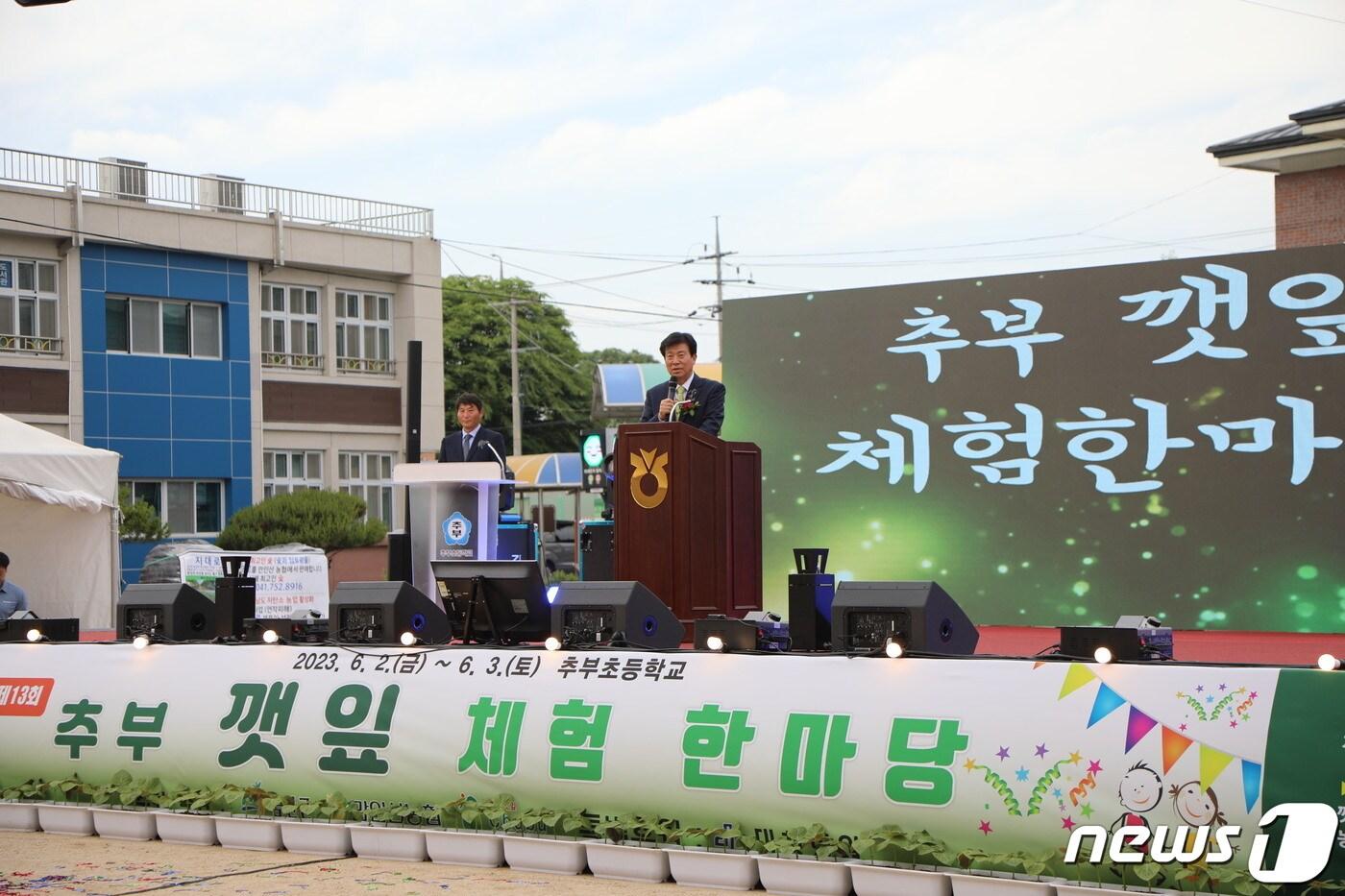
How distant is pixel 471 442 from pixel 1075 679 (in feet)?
15.5

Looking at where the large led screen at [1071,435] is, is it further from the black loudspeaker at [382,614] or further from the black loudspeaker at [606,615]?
the black loudspeaker at [382,614]

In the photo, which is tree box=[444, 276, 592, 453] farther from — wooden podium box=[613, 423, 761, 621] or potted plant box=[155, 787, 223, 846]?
potted plant box=[155, 787, 223, 846]

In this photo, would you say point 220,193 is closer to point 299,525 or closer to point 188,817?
point 299,525

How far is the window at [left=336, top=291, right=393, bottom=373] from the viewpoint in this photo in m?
29.2

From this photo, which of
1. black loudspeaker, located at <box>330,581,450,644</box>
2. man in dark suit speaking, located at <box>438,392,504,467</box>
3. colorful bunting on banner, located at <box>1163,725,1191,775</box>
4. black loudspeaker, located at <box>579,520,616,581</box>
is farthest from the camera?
black loudspeaker, located at <box>579,520,616,581</box>

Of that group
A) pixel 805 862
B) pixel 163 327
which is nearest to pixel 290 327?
pixel 163 327

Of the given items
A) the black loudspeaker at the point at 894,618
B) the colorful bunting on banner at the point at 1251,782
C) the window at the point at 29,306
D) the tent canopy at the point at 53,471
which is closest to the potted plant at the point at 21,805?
the black loudspeaker at the point at 894,618

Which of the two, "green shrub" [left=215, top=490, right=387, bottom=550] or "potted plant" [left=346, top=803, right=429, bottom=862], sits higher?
"green shrub" [left=215, top=490, right=387, bottom=550]

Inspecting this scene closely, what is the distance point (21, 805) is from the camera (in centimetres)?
603

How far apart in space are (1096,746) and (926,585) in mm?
900

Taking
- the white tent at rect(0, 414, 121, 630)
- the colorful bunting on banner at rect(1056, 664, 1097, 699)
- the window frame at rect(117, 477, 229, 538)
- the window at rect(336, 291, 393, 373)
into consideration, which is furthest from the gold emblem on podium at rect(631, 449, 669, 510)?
the window at rect(336, 291, 393, 373)

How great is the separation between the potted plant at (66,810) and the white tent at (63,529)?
7824 mm

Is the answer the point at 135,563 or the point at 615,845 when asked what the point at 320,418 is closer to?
the point at 135,563

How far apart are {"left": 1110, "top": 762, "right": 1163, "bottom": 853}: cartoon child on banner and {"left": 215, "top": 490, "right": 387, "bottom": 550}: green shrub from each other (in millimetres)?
19386
